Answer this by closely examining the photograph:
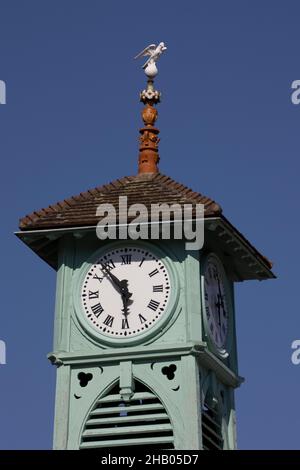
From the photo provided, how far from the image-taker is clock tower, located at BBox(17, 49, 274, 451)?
34438mm

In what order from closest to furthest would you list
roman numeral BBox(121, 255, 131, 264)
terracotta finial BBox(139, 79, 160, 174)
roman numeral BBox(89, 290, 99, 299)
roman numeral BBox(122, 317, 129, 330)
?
roman numeral BBox(122, 317, 129, 330) < roman numeral BBox(89, 290, 99, 299) < roman numeral BBox(121, 255, 131, 264) < terracotta finial BBox(139, 79, 160, 174)

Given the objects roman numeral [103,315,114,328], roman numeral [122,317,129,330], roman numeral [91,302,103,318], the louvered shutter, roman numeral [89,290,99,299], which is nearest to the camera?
the louvered shutter

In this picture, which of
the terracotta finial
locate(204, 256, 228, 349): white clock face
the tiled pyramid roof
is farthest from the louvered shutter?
the terracotta finial

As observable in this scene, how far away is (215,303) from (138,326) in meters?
1.71

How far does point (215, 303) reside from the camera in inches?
1417

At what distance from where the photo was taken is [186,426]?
34.0 metres

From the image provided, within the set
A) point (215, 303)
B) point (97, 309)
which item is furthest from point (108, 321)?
point (215, 303)

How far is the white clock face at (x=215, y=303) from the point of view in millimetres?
35500

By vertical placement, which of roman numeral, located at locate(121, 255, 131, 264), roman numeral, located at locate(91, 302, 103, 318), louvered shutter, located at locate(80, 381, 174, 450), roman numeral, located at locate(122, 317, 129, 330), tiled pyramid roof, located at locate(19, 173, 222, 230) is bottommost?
louvered shutter, located at locate(80, 381, 174, 450)

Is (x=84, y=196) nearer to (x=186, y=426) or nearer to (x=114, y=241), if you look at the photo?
(x=114, y=241)

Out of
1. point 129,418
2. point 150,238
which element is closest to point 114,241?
point 150,238

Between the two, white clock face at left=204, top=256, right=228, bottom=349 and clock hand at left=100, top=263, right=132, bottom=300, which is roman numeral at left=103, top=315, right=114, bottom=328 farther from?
white clock face at left=204, top=256, right=228, bottom=349

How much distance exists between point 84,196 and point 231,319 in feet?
10.4
